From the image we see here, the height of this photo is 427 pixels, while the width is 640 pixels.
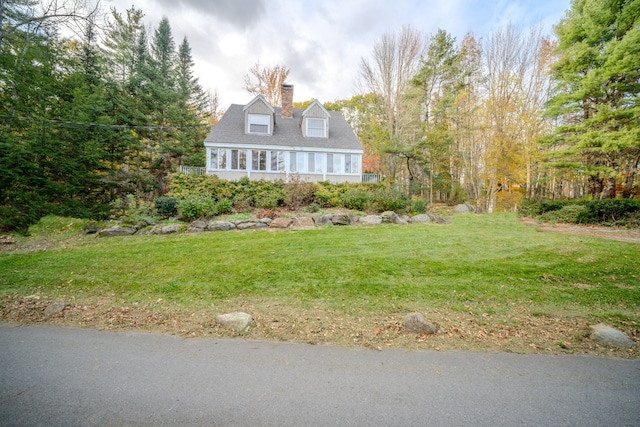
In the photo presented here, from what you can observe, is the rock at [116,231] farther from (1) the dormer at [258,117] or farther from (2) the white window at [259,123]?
(2) the white window at [259,123]

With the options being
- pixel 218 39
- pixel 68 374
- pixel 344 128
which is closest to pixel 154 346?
pixel 68 374

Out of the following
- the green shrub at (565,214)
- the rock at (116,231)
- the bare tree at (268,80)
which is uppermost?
the bare tree at (268,80)

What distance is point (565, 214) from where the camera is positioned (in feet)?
34.7

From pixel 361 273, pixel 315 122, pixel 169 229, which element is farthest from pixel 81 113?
pixel 361 273

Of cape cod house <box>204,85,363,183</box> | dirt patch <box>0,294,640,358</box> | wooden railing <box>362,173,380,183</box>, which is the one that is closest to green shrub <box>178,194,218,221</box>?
dirt patch <box>0,294,640,358</box>

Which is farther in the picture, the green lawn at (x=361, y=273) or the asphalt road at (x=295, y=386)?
the green lawn at (x=361, y=273)

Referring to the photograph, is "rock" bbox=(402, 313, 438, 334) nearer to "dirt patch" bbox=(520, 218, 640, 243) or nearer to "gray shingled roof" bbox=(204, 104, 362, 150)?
"dirt patch" bbox=(520, 218, 640, 243)

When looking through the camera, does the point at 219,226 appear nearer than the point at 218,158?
Yes

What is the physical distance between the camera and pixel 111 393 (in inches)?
87.7

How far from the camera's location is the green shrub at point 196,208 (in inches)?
408

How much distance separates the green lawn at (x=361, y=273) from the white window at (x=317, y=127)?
14783 mm

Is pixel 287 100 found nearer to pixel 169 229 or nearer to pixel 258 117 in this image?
pixel 258 117

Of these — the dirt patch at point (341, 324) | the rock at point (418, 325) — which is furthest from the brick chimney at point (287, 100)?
the rock at point (418, 325)

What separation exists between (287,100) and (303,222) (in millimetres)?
15185
